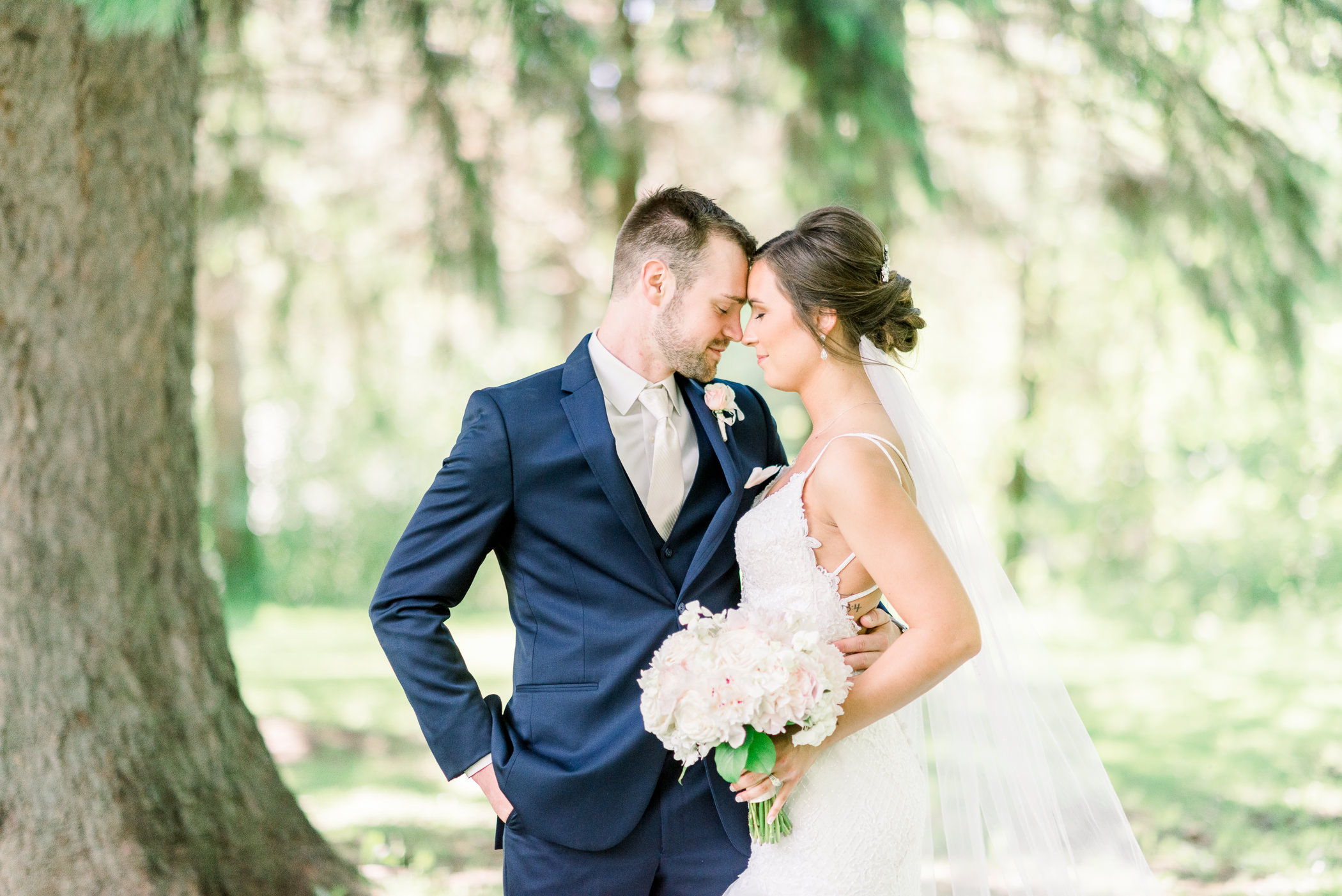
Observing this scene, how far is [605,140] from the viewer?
6.64m

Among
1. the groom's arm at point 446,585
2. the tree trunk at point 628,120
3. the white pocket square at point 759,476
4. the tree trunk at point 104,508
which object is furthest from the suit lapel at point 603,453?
the tree trunk at point 628,120

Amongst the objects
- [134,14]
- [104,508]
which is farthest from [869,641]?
[104,508]

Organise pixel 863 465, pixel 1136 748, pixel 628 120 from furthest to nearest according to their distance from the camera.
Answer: pixel 628 120 < pixel 1136 748 < pixel 863 465

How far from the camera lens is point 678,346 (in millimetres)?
2844

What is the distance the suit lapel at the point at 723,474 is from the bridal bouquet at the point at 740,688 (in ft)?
1.11

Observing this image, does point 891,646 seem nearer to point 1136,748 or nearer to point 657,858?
point 657,858

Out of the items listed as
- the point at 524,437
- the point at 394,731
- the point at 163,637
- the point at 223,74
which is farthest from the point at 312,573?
the point at 524,437

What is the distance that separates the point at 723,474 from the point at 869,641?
59 centimetres

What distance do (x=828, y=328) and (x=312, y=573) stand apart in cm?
1587

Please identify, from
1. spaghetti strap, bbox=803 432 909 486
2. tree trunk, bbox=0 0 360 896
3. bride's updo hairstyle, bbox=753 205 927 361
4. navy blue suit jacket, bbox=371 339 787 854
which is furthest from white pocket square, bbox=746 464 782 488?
tree trunk, bbox=0 0 360 896

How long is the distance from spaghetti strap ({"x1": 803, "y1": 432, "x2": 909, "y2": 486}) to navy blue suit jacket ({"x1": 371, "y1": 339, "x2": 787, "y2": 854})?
11.1 inches

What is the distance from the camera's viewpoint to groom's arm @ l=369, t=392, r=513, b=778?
258 cm

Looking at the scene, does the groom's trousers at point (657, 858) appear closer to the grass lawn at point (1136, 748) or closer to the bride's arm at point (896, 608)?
the bride's arm at point (896, 608)

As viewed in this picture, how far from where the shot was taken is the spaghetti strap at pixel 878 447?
2.49 meters
